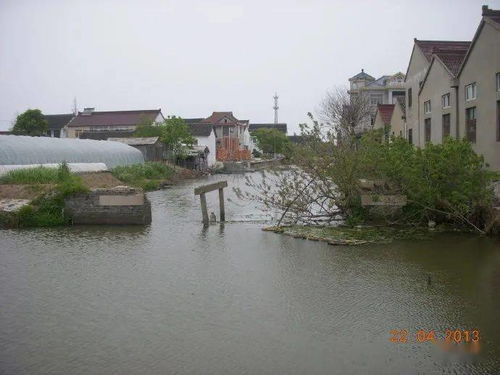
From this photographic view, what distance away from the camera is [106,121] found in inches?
2603

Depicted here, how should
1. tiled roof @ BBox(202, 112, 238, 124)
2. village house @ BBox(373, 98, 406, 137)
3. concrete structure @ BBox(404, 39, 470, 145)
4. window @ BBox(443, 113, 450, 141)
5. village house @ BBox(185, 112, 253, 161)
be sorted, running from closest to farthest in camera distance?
window @ BBox(443, 113, 450, 141)
concrete structure @ BBox(404, 39, 470, 145)
village house @ BBox(373, 98, 406, 137)
village house @ BBox(185, 112, 253, 161)
tiled roof @ BBox(202, 112, 238, 124)

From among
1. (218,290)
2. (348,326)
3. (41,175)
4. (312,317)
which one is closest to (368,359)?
(348,326)

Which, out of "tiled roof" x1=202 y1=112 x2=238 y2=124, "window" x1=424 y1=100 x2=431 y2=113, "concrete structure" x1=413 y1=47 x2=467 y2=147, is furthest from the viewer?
"tiled roof" x1=202 y1=112 x2=238 y2=124

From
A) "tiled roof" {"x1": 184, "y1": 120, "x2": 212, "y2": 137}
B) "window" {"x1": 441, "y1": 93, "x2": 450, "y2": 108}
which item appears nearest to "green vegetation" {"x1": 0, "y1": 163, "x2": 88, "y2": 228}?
"window" {"x1": 441, "y1": 93, "x2": 450, "y2": 108}

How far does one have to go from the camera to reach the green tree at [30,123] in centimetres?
5112

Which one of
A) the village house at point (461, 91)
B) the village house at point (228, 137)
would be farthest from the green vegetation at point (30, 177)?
the village house at point (228, 137)

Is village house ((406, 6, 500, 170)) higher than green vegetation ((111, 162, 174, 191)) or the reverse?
higher

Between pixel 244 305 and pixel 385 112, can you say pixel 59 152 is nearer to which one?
pixel 244 305

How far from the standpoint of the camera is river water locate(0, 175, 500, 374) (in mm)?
5516

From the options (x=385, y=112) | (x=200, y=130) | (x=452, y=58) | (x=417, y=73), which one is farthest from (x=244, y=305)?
(x=200, y=130)

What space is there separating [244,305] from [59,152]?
23.3 meters

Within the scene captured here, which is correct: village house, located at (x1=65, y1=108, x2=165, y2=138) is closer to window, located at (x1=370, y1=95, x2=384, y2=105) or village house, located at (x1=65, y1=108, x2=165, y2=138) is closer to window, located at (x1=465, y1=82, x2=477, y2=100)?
window, located at (x1=370, y1=95, x2=384, y2=105)

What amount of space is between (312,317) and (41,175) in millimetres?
16302

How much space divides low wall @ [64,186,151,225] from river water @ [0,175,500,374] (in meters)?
2.77
